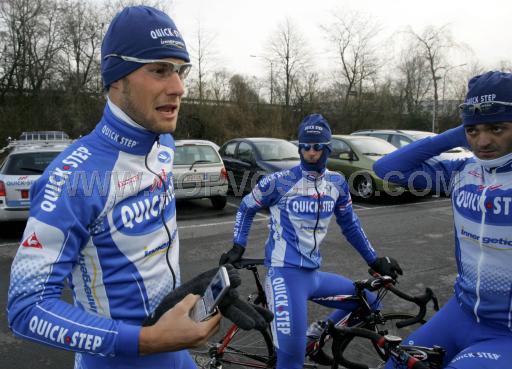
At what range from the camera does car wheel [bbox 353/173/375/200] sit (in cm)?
1134

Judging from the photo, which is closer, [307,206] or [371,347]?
[307,206]

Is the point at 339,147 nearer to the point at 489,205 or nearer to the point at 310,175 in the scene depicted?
the point at 310,175

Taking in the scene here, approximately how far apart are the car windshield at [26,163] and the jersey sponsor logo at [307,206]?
5.98 m

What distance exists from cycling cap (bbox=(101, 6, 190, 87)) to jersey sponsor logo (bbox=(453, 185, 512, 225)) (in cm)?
159

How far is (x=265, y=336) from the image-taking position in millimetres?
3500

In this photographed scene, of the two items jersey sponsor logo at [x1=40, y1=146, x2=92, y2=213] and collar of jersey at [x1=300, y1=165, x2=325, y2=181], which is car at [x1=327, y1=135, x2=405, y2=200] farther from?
jersey sponsor logo at [x1=40, y1=146, x2=92, y2=213]

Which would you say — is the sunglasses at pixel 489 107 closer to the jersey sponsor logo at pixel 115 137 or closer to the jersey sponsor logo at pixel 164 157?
the jersey sponsor logo at pixel 164 157

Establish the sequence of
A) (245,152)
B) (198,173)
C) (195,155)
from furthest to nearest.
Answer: (245,152), (195,155), (198,173)

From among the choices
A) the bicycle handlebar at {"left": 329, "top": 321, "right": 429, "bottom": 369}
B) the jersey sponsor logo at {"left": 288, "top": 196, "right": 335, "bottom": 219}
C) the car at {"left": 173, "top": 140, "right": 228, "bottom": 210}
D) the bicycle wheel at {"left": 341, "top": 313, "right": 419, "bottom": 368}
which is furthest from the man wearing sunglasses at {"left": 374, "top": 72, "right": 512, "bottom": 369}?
the car at {"left": 173, "top": 140, "right": 228, "bottom": 210}

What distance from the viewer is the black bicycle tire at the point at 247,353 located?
11.3 ft

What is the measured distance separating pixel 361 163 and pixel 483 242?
379 inches

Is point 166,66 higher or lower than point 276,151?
higher

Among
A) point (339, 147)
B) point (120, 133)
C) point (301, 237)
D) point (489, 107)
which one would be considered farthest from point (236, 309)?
point (339, 147)

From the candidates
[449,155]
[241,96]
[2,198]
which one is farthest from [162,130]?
[241,96]
